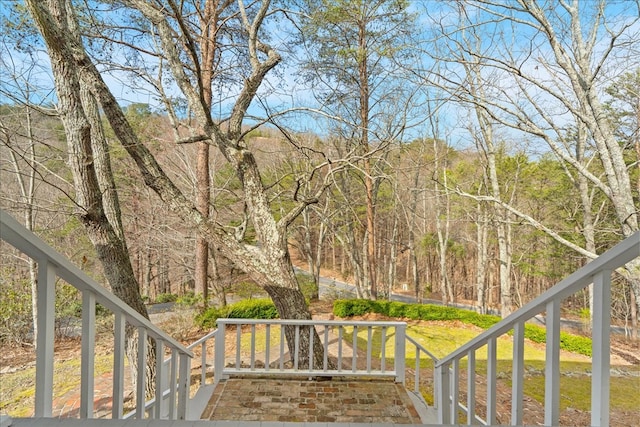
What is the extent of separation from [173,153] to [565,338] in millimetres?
8546

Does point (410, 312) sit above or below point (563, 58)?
below

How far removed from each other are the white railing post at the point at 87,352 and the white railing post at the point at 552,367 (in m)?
1.10

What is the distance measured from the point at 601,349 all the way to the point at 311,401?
2.40 meters

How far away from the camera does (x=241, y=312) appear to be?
6426mm

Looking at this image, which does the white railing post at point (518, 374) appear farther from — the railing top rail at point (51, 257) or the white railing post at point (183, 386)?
the white railing post at point (183, 386)

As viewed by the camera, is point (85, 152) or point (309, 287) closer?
point (85, 152)

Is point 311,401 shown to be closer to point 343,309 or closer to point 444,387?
point 444,387

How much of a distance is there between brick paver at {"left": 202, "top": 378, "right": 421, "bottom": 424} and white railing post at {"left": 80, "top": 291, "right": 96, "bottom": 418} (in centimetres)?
185

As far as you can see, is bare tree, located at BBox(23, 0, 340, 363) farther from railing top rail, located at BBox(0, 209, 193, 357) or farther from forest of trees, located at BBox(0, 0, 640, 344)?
railing top rail, located at BBox(0, 209, 193, 357)

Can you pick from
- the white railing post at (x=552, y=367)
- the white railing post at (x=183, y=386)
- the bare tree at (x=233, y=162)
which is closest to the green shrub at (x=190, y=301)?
the bare tree at (x=233, y=162)

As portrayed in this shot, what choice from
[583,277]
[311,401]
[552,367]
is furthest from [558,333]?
[311,401]

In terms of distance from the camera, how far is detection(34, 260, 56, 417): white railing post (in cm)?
65

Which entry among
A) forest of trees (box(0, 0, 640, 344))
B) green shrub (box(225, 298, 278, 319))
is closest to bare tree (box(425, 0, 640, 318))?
forest of trees (box(0, 0, 640, 344))

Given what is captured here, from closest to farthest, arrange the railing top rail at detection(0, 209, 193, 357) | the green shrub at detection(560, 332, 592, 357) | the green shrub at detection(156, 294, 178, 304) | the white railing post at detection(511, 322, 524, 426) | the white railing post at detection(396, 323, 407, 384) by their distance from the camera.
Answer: the railing top rail at detection(0, 209, 193, 357), the white railing post at detection(511, 322, 524, 426), the white railing post at detection(396, 323, 407, 384), the green shrub at detection(560, 332, 592, 357), the green shrub at detection(156, 294, 178, 304)
